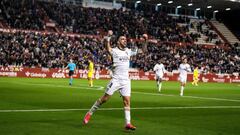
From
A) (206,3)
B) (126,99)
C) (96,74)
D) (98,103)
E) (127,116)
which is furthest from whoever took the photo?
(206,3)

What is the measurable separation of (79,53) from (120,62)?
4037cm

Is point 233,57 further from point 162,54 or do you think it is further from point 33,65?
point 33,65

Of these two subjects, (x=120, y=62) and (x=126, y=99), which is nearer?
(x=126, y=99)

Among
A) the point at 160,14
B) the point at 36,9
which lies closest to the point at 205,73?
the point at 160,14

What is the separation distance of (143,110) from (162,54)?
44.4 meters

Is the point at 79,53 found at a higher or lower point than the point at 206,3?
lower

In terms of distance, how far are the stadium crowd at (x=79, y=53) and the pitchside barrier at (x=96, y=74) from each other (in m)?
0.55

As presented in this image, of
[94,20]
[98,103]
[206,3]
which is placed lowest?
[98,103]

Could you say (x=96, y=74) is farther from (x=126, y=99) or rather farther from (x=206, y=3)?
(x=126, y=99)

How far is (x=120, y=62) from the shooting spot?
12898 millimetres

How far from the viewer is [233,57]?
71.8 m

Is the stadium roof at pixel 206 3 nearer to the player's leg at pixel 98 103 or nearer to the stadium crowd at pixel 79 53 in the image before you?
the stadium crowd at pixel 79 53

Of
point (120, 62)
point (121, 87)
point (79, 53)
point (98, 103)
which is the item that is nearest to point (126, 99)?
point (121, 87)

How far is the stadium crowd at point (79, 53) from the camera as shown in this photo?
48.5m
